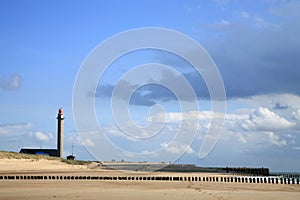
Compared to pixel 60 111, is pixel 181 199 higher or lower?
lower

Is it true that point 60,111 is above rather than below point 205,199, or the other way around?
above

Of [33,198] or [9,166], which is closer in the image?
[33,198]

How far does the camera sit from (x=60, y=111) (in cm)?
12688

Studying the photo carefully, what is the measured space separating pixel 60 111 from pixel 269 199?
10093cm

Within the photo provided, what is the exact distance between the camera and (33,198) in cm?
3014

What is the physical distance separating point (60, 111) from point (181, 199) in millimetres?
100444

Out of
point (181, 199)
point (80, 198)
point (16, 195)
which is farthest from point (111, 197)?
point (16, 195)

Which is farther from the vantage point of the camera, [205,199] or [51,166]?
[51,166]

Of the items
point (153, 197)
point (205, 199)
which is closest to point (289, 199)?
point (205, 199)

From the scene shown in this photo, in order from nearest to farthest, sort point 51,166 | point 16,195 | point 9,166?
point 16,195, point 9,166, point 51,166

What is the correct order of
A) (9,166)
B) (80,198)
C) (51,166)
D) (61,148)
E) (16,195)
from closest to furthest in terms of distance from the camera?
(80,198) < (16,195) < (9,166) < (51,166) < (61,148)

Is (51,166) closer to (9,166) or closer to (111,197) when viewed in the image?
(9,166)

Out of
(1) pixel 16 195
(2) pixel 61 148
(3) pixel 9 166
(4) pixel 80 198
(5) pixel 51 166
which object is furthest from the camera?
(2) pixel 61 148

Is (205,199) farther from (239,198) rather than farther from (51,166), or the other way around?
(51,166)
